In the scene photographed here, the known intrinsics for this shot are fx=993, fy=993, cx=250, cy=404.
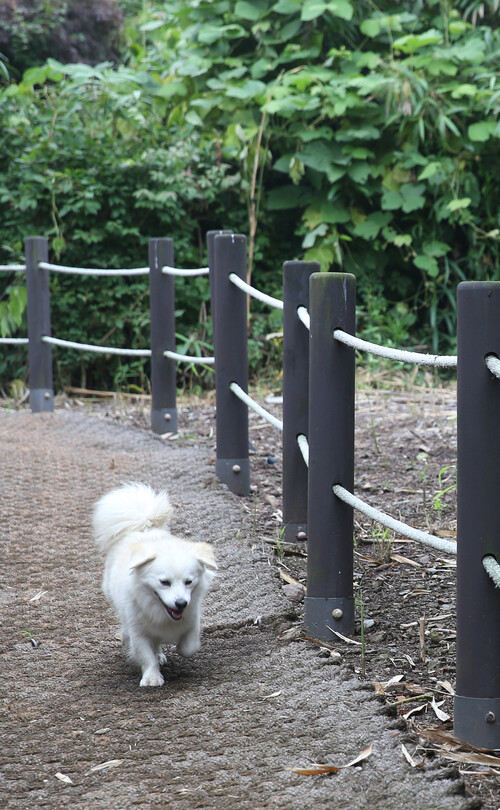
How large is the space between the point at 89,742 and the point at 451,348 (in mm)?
6573

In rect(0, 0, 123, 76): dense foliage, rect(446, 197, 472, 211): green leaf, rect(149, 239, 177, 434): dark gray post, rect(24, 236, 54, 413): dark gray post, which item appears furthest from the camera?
rect(0, 0, 123, 76): dense foliage

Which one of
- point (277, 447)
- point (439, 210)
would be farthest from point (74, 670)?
point (439, 210)

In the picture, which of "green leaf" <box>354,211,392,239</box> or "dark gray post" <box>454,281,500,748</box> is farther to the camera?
"green leaf" <box>354,211,392,239</box>

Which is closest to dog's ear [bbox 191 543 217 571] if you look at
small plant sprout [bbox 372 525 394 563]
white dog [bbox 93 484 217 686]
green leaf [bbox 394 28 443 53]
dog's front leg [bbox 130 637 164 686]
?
white dog [bbox 93 484 217 686]

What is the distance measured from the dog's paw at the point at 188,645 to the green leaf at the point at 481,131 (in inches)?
237

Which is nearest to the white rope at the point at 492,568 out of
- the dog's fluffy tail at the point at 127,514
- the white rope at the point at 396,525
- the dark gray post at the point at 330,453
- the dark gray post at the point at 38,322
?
the white rope at the point at 396,525

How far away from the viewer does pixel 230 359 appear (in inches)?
177

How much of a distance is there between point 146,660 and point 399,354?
3.54ft

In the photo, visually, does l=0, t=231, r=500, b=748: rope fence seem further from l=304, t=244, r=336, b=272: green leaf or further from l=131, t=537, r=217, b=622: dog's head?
l=304, t=244, r=336, b=272: green leaf

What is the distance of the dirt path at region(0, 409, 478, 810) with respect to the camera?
200 cm

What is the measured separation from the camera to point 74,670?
2.77 meters

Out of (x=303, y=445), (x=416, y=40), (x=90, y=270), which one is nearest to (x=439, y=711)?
(x=303, y=445)

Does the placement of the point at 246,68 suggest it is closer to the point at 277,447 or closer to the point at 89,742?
the point at 277,447

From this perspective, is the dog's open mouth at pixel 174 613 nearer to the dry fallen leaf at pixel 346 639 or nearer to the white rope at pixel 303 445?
the dry fallen leaf at pixel 346 639
